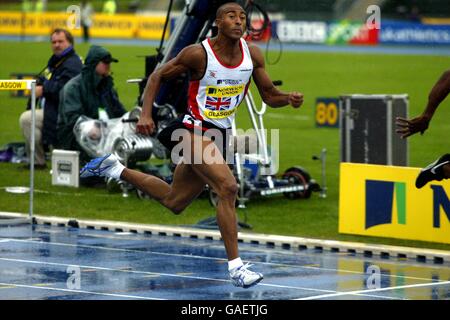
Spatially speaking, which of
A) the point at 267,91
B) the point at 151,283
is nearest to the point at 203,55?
the point at 267,91

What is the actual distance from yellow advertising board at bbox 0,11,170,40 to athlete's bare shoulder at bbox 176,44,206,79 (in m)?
48.8

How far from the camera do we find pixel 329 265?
12219mm

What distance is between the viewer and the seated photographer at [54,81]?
1817 cm

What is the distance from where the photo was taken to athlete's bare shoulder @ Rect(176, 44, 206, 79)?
10.6m

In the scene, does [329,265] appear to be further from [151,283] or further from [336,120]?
[336,120]

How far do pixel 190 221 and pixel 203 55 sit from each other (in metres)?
4.72

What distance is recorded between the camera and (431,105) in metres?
11.1

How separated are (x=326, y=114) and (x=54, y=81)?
387 inches

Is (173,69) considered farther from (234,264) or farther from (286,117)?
(286,117)
